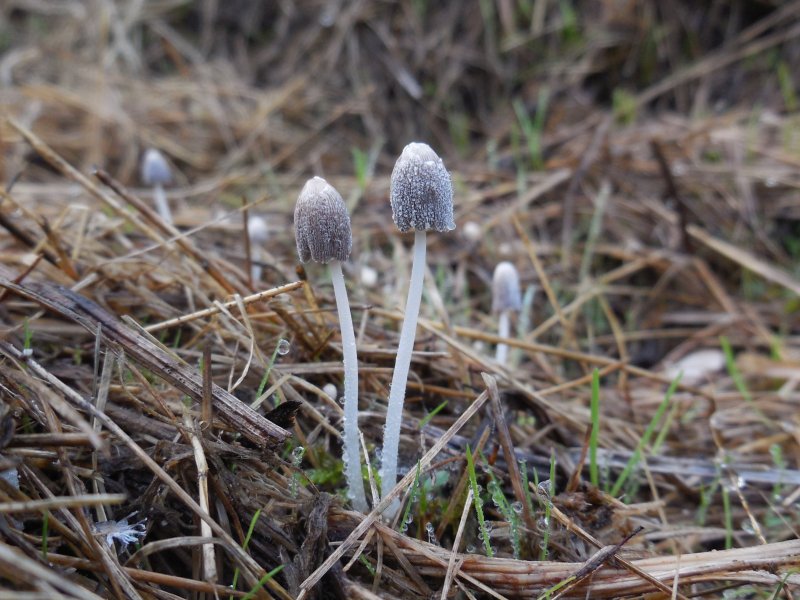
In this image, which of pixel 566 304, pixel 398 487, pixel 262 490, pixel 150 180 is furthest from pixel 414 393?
pixel 150 180

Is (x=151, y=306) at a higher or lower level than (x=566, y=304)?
higher

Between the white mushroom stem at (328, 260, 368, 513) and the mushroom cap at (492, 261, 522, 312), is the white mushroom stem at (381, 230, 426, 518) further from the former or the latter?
the mushroom cap at (492, 261, 522, 312)

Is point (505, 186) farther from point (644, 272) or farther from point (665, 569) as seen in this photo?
point (665, 569)

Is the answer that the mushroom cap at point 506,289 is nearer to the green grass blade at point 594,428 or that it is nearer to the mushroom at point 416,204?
the green grass blade at point 594,428

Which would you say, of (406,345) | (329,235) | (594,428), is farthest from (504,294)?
(329,235)

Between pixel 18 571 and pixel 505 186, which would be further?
pixel 505 186

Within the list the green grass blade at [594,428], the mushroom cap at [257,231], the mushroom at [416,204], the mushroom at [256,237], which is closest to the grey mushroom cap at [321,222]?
the mushroom at [416,204]
